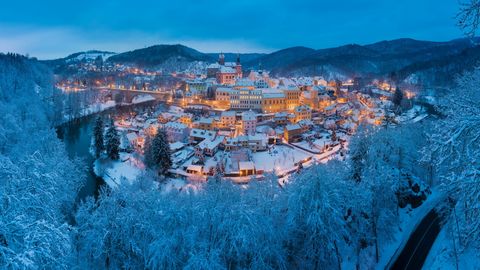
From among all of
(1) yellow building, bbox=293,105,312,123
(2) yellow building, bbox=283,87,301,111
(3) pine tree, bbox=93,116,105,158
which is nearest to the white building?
(1) yellow building, bbox=293,105,312,123

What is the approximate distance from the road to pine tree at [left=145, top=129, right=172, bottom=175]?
21065mm

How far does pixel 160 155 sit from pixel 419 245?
22.1m

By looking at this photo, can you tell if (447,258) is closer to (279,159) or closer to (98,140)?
(279,159)

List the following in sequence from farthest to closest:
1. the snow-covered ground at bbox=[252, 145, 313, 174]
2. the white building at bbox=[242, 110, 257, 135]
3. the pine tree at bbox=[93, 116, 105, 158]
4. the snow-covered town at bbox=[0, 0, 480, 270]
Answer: the white building at bbox=[242, 110, 257, 135]
the pine tree at bbox=[93, 116, 105, 158]
the snow-covered ground at bbox=[252, 145, 313, 174]
the snow-covered town at bbox=[0, 0, 480, 270]

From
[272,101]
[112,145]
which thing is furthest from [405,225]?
[272,101]

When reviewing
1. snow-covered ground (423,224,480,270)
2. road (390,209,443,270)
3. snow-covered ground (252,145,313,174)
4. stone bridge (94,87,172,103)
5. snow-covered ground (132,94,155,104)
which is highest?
stone bridge (94,87,172,103)

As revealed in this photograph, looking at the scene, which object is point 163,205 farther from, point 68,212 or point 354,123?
point 354,123

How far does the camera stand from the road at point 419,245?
45.0 feet

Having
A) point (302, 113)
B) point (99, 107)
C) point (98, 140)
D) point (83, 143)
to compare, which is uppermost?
→ point (302, 113)

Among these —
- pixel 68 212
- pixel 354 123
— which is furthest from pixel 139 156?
pixel 354 123

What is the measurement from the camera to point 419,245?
1484 cm

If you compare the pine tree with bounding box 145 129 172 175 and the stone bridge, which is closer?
the pine tree with bounding box 145 129 172 175

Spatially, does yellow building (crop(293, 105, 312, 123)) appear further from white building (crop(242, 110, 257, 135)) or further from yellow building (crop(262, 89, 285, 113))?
white building (crop(242, 110, 257, 135))

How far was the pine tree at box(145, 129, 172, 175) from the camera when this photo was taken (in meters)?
28.8
